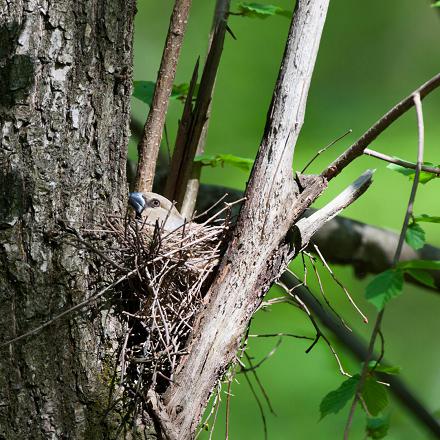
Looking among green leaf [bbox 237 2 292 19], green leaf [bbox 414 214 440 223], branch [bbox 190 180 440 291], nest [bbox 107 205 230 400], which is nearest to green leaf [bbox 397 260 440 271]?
green leaf [bbox 414 214 440 223]

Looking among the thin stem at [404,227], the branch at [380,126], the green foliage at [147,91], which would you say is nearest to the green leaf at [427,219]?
the branch at [380,126]

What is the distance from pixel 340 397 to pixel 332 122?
5.87 meters

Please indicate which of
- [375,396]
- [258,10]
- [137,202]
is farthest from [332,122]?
[375,396]

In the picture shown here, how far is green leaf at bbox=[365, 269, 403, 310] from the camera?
1691 millimetres

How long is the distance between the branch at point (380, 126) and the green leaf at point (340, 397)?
0.60 meters

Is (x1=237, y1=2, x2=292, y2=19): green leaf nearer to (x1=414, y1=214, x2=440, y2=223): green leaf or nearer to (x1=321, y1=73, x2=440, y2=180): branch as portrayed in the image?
(x1=321, y1=73, x2=440, y2=180): branch

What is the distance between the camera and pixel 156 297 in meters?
2.11

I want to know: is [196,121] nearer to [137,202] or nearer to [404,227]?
[137,202]

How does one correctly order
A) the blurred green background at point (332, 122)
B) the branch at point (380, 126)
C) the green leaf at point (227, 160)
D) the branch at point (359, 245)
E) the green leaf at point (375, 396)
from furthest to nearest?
the blurred green background at point (332, 122)
the branch at point (359, 245)
the green leaf at point (227, 160)
the green leaf at point (375, 396)
the branch at point (380, 126)

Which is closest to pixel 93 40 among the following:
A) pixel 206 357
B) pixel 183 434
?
pixel 206 357

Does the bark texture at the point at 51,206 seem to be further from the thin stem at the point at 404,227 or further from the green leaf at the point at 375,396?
the green leaf at the point at 375,396

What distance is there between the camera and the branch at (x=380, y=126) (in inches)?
78.9

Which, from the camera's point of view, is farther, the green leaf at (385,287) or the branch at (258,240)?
the branch at (258,240)

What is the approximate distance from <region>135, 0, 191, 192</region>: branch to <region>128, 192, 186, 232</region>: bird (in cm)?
3
